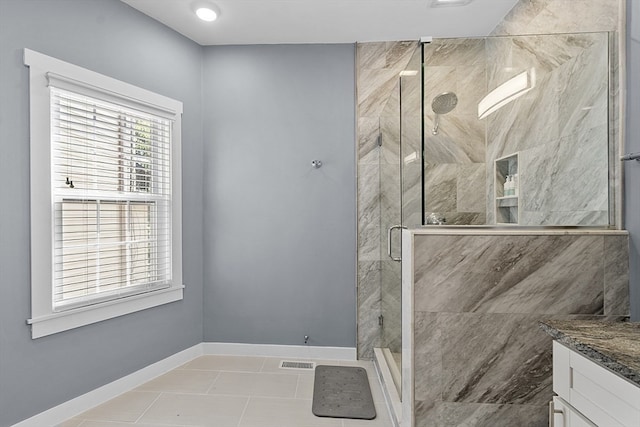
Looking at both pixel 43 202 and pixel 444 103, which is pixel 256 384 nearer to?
pixel 43 202

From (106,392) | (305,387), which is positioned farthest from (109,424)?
(305,387)

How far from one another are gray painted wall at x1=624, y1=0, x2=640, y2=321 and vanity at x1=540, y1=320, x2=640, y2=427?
50cm

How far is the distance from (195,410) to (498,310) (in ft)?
6.32

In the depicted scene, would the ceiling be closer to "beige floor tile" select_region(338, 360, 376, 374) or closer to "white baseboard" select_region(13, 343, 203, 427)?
"white baseboard" select_region(13, 343, 203, 427)

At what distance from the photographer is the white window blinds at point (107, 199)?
2.08 metres

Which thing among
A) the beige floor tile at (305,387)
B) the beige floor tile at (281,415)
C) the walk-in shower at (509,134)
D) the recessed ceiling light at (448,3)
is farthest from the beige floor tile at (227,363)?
the recessed ceiling light at (448,3)

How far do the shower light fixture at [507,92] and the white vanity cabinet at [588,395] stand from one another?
4.06ft

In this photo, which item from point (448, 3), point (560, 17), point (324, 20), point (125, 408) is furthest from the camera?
point (324, 20)

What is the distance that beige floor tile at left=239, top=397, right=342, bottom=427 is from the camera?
2.09 meters

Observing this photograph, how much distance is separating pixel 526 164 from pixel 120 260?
8.79 ft

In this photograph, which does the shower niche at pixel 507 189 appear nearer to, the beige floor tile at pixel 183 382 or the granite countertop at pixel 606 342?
the granite countertop at pixel 606 342

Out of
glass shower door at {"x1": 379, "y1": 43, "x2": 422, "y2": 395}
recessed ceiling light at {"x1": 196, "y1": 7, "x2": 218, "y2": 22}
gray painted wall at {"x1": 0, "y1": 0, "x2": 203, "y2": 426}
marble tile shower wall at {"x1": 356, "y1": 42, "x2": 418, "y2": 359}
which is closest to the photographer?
gray painted wall at {"x1": 0, "y1": 0, "x2": 203, "y2": 426}

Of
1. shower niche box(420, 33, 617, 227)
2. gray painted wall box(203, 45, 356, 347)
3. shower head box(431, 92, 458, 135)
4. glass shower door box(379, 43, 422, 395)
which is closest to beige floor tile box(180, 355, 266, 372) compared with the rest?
gray painted wall box(203, 45, 356, 347)

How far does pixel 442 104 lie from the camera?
6.31 feet
